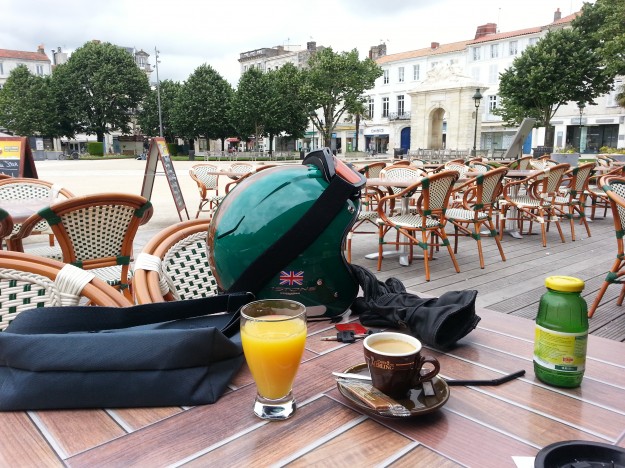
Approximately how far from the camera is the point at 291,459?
0.70 meters

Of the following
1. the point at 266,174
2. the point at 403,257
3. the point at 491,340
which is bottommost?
the point at 403,257

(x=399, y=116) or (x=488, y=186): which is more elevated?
(x=399, y=116)

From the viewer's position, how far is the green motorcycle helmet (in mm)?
1161

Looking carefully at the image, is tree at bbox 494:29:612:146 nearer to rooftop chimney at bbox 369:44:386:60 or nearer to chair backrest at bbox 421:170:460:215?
chair backrest at bbox 421:170:460:215

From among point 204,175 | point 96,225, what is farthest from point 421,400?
point 204,175

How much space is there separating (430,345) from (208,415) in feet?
1.84

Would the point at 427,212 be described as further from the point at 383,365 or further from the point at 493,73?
the point at 493,73

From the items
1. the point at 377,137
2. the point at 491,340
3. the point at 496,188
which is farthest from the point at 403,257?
the point at 377,137

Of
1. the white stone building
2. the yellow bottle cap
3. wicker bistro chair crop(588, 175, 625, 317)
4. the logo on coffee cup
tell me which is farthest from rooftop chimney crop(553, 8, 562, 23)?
the logo on coffee cup

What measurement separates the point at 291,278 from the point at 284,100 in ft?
131

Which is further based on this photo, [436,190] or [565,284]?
[436,190]

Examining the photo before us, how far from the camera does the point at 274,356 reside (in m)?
0.78

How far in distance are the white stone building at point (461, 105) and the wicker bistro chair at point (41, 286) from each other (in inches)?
989

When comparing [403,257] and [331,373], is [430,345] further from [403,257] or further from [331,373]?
[403,257]
